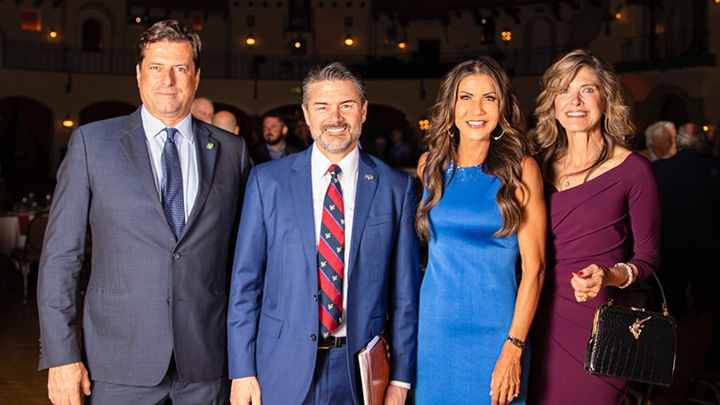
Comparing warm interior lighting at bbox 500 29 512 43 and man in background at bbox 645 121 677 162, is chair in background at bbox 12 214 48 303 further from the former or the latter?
warm interior lighting at bbox 500 29 512 43

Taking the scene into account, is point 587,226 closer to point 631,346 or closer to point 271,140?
point 631,346

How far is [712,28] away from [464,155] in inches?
576

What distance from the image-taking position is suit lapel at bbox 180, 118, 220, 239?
2181mm

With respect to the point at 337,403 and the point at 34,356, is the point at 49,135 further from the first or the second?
the point at 337,403

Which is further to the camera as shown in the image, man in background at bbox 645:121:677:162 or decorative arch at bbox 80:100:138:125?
decorative arch at bbox 80:100:138:125

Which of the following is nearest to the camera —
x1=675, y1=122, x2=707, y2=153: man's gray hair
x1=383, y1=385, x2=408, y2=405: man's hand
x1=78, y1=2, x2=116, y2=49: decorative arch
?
x1=383, y1=385, x2=408, y2=405: man's hand

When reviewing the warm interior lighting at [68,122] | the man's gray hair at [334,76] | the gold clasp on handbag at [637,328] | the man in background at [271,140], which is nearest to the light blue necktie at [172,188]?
the man's gray hair at [334,76]

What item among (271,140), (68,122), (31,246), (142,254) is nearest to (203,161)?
(142,254)

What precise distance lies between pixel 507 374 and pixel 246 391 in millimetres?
845

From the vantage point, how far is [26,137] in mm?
18672

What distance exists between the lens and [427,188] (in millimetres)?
2373

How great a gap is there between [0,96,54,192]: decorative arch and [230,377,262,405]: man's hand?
17835mm

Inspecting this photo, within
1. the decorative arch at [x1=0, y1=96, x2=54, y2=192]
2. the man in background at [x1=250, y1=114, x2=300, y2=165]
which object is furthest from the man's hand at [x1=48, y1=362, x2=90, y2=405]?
the decorative arch at [x1=0, y1=96, x2=54, y2=192]

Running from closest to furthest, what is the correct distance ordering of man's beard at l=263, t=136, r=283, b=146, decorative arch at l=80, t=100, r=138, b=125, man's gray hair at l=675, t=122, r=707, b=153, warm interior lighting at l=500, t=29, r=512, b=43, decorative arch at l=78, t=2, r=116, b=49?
1. man's gray hair at l=675, t=122, r=707, b=153
2. man's beard at l=263, t=136, r=283, b=146
3. decorative arch at l=80, t=100, r=138, b=125
4. decorative arch at l=78, t=2, r=116, b=49
5. warm interior lighting at l=500, t=29, r=512, b=43
